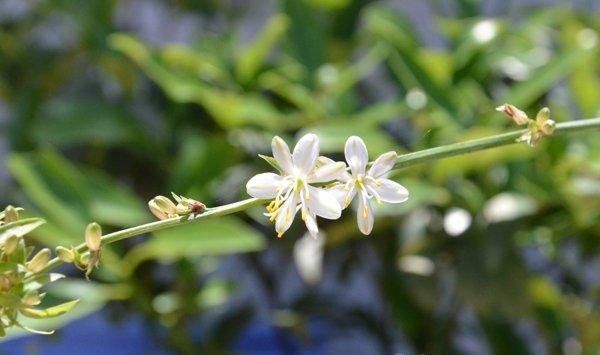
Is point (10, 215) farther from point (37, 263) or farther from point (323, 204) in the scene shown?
point (323, 204)

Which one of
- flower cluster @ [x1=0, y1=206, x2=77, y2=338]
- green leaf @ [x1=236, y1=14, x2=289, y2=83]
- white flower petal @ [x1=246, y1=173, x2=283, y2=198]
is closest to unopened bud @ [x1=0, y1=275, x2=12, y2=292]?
flower cluster @ [x1=0, y1=206, x2=77, y2=338]

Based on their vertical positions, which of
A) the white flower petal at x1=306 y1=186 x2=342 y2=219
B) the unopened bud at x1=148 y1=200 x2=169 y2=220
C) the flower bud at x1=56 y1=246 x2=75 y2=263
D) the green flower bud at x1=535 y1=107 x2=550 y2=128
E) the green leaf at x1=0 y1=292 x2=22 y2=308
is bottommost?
the green leaf at x1=0 y1=292 x2=22 y2=308

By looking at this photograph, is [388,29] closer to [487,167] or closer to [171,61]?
[487,167]

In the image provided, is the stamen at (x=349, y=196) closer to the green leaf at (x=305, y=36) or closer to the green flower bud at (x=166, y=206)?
the green flower bud at (x=166, y=206)

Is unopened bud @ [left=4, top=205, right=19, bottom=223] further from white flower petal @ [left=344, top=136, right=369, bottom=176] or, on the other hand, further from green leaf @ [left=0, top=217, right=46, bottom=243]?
white flower petal @ [left=344, top=136, right=369, bottom=176]

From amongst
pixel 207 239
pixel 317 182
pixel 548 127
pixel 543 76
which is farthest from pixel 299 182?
pixel 543 76

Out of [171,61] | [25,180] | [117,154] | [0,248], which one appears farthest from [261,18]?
[0,248]

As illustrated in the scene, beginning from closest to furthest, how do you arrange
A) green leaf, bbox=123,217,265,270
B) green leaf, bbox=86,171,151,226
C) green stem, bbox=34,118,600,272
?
green stem, bbox=34,118,600,272, green leaf, bbox=123,217,265,270, green leaf, bbox=86,171,151,226
